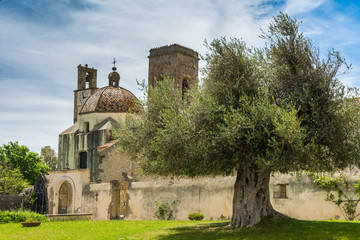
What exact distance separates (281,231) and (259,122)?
3.27 meters

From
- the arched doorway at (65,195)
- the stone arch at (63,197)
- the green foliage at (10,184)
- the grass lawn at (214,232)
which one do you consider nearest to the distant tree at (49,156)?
the green foliage at (10,184)

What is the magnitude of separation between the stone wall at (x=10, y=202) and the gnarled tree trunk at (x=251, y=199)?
16.2 meters

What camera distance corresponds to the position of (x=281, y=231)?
12359mm

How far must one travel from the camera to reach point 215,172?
556 inches

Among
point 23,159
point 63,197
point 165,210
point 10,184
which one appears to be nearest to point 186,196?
point 165,210

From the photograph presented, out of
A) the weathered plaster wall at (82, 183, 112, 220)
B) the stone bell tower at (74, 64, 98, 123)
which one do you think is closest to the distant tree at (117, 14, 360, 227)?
the weathered plaster wall at (82, 183, 112, 220)

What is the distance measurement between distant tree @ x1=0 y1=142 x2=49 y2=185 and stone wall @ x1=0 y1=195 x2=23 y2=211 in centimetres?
2280

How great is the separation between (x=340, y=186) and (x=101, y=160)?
21.4 m

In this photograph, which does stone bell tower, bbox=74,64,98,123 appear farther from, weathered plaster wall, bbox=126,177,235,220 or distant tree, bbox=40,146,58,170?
weathered plaster wall, bbox=126,177,235,220

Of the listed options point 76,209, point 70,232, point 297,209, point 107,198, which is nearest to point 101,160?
point 76,209

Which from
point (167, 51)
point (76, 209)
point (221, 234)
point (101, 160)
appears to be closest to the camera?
point (221, 234)

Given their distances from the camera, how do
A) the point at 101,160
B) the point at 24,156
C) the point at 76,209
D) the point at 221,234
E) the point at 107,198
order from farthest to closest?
the point at 24,156 → the point at 101,160 → the point at 76,209 → the point at 107,198 → the point at 221,234

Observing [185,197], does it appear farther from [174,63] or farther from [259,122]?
[174,63]

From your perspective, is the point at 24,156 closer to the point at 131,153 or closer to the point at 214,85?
the point at 131,153
